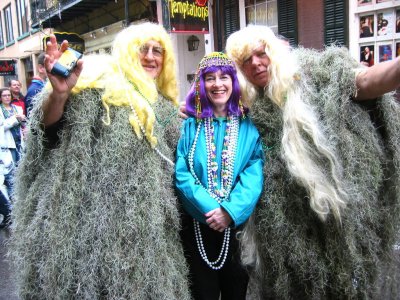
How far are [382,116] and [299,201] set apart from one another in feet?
2.33

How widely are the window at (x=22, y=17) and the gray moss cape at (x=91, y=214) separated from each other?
71.7ft

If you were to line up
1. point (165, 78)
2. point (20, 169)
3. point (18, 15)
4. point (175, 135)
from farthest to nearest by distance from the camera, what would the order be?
point (18, 15) → point (165, 78) → point (175, 135) → point (20, 169)

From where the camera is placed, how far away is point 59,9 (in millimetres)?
14203

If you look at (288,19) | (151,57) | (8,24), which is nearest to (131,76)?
(151,57)

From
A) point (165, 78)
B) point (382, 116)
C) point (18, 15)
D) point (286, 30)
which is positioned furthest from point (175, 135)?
point (18, 15)

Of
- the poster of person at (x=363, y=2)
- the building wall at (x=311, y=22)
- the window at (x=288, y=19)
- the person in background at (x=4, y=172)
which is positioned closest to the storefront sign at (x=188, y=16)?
the window at (x=288, y=19)

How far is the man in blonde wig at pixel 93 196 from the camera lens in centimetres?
187

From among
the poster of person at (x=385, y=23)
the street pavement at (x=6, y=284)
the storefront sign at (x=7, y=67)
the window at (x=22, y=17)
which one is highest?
the window at (x=22, y=17)

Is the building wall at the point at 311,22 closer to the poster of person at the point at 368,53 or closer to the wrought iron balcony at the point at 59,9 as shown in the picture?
the poster of person at the point at 368,53

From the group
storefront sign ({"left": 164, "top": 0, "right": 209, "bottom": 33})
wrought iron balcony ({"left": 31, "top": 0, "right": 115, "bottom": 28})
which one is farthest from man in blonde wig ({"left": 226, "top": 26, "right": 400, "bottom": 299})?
wrought iron balcony ({"left": 31, "top": 0, "right": 115, "bottom": 28})

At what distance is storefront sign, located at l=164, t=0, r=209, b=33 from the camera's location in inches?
324

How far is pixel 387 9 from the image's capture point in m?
6.39

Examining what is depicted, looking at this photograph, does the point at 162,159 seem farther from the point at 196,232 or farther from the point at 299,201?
the point at 299,201

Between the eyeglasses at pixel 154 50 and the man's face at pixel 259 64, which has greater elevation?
the eyeglasses at pixel 154 50
